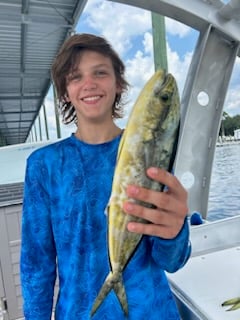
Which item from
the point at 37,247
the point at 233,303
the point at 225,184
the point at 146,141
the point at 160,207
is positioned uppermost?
the point at 146,141

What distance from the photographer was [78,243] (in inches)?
33.6

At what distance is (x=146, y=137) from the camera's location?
589mm

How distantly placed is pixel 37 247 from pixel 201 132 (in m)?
1.88

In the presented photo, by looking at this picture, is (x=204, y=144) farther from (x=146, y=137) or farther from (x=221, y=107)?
(x=146, y=137)

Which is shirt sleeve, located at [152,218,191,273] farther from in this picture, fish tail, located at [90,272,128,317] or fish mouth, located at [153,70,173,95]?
fish mouth, located at [153,70,173,95]

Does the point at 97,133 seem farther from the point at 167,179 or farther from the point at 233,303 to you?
the point at 233,303

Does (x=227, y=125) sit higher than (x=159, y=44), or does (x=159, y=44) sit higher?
(x=159, y=44)

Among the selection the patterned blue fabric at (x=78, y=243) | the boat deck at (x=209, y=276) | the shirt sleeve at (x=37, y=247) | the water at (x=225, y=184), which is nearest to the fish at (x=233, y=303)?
the boat deck at (x=209, y=276)

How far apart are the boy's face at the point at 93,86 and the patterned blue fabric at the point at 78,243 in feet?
0.34

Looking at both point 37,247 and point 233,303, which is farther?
point 233,303

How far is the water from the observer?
233cm

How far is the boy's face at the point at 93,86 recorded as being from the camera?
796mm

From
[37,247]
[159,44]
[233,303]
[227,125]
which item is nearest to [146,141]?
[37,247]

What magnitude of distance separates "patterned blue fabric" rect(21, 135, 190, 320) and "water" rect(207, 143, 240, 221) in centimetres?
150
